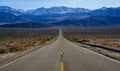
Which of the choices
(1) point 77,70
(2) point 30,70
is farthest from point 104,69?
(2) point 30,70

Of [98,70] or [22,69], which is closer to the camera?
[98,70]

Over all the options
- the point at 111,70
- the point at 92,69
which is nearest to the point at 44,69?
the point at 92,69

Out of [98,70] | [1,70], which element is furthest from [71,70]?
[1,70]

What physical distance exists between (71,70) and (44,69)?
161 cm

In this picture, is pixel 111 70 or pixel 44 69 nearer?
pixel 111 70

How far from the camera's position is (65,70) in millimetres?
14492

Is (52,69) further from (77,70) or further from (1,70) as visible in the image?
(1,70)

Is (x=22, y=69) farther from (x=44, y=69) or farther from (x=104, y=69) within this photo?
(x=104, y=69)

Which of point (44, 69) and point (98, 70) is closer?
point (98, 70)

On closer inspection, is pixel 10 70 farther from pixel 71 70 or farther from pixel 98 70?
pixel 98 70

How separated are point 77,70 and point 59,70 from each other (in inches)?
36.7

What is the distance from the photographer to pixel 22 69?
15.3 m

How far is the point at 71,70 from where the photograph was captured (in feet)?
47.5

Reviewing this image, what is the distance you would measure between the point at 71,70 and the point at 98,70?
1378 millimetres
